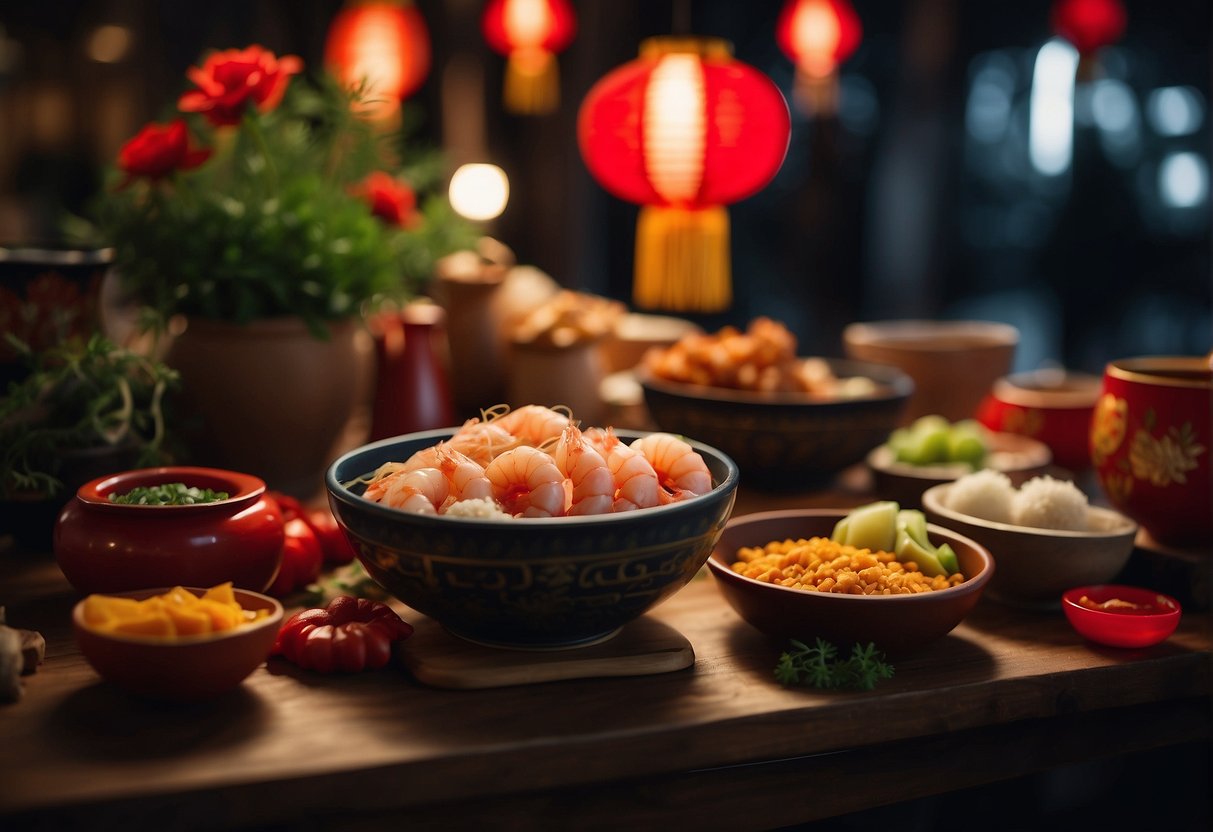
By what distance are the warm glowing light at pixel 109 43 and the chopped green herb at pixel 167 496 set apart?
521 centimetres

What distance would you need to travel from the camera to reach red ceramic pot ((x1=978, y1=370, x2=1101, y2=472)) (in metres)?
2.05

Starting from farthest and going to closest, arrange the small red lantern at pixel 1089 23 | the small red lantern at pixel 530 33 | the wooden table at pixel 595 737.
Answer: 1. the small red lantern at pixel 1089 23
2. the small red lantern at pixel 530 33
3. the wooden table at pixel 595 737

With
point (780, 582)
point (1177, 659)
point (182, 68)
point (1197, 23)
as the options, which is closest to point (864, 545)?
point (780, 582)

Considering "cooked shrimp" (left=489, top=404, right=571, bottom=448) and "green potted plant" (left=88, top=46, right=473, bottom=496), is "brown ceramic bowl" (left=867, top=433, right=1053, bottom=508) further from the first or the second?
"green potted plant" (left=88, top=46, right=473, bottom=496)

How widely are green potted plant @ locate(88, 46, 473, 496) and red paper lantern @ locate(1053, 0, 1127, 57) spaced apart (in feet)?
7.89

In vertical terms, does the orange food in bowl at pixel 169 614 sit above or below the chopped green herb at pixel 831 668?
above

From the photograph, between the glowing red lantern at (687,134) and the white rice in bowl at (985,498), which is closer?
the white rice in bowl at (985,498)

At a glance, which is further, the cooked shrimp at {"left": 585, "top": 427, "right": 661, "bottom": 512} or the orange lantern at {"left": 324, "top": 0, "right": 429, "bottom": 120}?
the orange lantern at {"left": 324, "top": 0, "right": 429, "bottom": 120}

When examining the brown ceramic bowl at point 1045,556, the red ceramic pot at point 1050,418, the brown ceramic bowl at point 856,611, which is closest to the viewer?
the brown ceramic bowl at point 856,611

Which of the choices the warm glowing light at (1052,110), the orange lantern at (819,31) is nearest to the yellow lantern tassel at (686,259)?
the orange lantern at (819,31)

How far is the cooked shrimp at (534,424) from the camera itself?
134cm

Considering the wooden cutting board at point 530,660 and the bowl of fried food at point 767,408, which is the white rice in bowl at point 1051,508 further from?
the wooden cutting board at point 530,660

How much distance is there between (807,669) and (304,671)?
568mm

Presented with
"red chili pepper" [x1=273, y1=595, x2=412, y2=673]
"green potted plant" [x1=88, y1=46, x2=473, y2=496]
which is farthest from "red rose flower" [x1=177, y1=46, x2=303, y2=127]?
"red chili pepper" [x1=273, y1=595, x2=412, y2=673]
